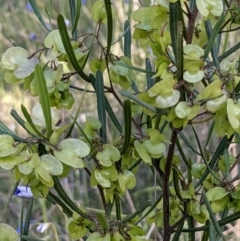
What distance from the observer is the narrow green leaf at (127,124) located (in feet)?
1.59

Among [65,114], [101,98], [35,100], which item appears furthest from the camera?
[35,100]

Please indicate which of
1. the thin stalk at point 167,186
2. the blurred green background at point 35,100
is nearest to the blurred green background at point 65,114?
the blurred green background at point 35,100

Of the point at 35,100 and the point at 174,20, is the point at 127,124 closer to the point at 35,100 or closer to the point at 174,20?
the point at 174,20

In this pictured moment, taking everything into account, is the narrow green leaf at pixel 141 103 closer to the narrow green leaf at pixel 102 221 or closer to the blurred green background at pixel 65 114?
the narrow green leaf at pixel 102 221

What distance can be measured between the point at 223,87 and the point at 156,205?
213 millimetres

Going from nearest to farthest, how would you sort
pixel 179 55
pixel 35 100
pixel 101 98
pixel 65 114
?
pixel 179 55, pixel 101 98, pixel 65 114, pixel 35 100

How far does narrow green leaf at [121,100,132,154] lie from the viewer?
1.59 ft

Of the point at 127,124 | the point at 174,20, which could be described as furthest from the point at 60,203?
the point at 174,20

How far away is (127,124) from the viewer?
0.50m

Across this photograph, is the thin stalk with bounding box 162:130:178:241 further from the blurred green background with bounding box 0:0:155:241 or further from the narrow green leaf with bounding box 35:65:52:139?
the blurred green background with bounding box 0:0:155:241

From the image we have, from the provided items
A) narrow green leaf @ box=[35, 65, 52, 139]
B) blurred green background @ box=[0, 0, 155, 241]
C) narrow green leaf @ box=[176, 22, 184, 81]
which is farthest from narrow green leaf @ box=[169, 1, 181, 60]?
blurred green background @ box=[0, 0, 155, 241]

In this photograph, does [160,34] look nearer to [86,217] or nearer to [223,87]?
[223,87]

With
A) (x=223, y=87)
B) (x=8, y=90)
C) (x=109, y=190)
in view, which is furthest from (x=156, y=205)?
(x=8, y=90)

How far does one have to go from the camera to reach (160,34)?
1.63ft
